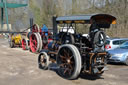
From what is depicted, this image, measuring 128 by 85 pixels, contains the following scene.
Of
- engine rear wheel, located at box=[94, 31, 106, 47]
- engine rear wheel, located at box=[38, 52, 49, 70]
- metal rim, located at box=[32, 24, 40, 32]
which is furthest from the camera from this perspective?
metal rim, located at box=[32, 24, 40, 32]

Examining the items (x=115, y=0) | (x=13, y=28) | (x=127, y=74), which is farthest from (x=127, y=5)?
(x=13, y=28)

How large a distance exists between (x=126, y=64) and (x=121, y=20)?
17.3 metres

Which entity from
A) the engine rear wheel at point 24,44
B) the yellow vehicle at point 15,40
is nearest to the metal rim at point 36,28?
the engine rear wheel at point 24,44

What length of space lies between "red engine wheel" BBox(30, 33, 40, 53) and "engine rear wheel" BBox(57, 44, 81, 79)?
7.02 m

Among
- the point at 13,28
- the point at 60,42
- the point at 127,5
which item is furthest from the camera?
the point at 13,28

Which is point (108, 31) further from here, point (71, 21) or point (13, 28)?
point (13, 28)

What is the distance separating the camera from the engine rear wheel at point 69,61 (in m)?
6.68

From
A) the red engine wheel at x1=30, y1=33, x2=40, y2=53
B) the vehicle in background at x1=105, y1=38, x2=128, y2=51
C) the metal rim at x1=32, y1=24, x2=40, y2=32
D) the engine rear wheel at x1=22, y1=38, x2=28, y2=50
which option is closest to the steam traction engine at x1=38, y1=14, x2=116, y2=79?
the vehicle in background at x1=105, y1=38, x2=128, y2=51

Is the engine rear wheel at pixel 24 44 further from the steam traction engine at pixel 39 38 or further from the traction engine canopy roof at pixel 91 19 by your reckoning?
the traction engine canopy roof at pixel 91 19

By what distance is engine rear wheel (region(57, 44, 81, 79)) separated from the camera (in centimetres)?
668

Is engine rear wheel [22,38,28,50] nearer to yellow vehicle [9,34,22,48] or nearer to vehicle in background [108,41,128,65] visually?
yellow vehicle [9,34,22,48]

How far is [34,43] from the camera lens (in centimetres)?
1567

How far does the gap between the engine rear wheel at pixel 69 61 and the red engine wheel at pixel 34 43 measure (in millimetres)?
7016

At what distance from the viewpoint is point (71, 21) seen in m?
7.63
